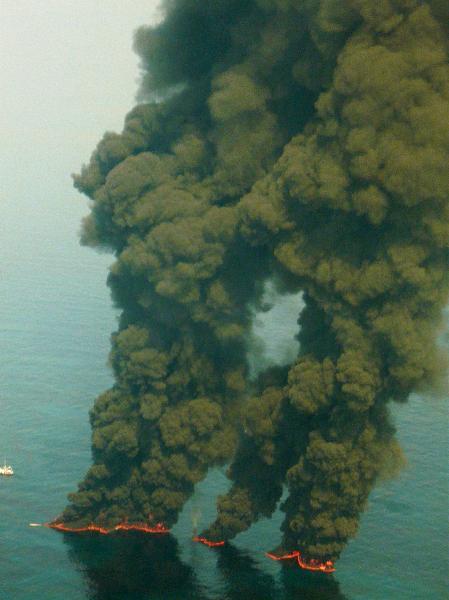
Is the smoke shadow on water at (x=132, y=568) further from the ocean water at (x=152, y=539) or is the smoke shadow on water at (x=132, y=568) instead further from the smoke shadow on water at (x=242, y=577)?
the smoke shadow on water at (x=242, y=577)

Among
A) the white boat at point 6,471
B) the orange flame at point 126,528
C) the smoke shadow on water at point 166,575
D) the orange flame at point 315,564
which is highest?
the white boat at point 6,471

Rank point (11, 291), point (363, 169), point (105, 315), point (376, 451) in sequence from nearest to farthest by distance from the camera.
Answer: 1. point (363, 169)
2. point (376, 451)
3. point (105, 315)
4. point (11, 291)

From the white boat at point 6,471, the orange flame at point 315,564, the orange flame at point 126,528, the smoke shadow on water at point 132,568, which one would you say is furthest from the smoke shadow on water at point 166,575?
the white boat at point 6,471

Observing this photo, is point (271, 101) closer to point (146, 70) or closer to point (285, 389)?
point (146, 70)

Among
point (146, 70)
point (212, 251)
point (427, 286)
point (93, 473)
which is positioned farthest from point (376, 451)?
point (146, 70)

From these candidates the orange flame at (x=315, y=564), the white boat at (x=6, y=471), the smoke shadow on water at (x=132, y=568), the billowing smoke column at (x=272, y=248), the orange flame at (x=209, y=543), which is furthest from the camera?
the white boat at (x=6, y=471)

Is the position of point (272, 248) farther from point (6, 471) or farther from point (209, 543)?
point (6, 471)
